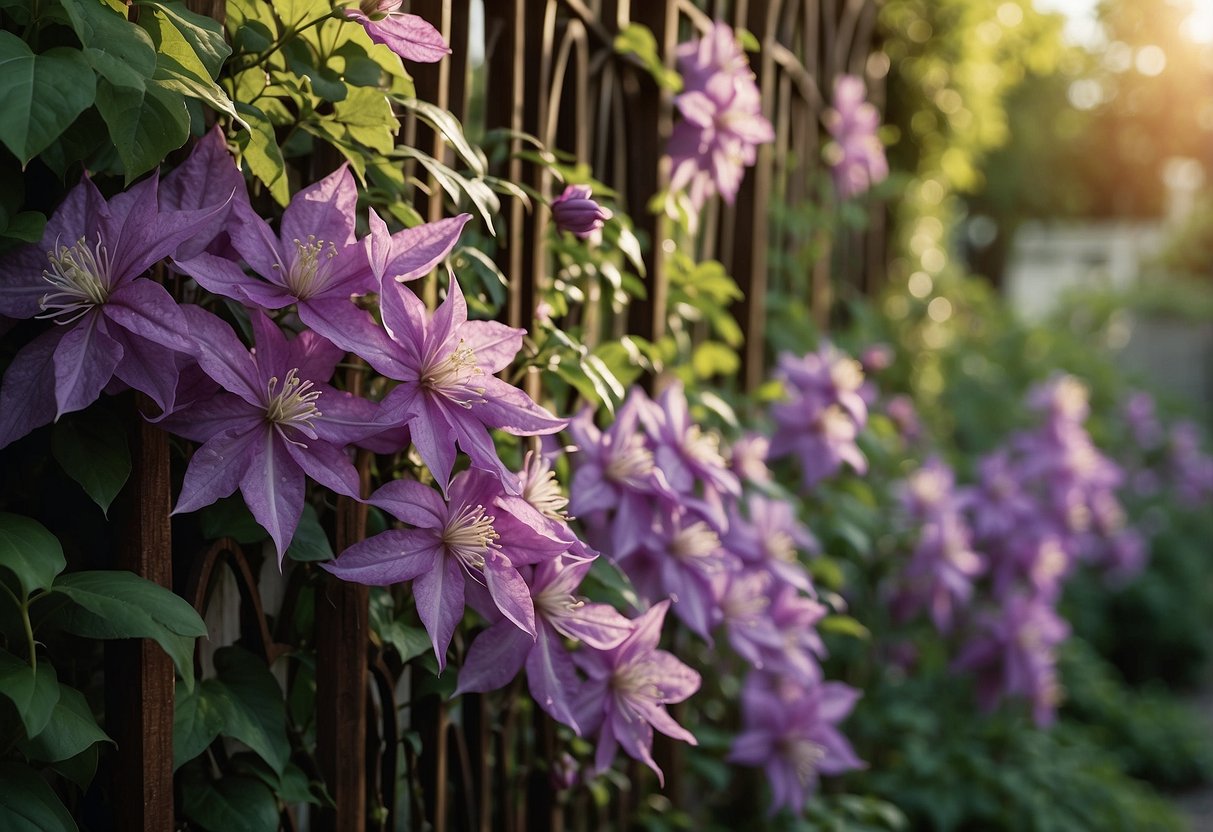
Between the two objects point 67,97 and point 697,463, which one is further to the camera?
point 697,463

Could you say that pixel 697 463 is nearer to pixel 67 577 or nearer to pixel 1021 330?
pixel 67 577

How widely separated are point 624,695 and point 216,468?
603 millimetres

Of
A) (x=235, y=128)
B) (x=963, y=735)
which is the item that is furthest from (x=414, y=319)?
(x=963, y=735)

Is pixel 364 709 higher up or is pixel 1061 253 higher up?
pixel 364 709

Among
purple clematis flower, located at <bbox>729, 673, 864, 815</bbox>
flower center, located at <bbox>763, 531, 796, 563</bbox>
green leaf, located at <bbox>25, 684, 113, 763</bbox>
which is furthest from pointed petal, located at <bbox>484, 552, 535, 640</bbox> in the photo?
purple clematis flower, located at <bbox>729, 673, 864, 815</bbox>

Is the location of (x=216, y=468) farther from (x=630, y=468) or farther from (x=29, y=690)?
(x=630, y=468)

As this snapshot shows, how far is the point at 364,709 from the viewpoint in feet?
4.20

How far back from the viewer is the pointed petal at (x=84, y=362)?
0.91m

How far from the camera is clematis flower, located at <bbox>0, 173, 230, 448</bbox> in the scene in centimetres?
94

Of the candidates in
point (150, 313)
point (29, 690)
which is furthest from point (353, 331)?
point (29, 690)

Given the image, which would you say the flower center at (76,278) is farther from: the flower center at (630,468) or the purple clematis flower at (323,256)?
the flower center at (630,468)

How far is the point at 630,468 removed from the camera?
1.54 m

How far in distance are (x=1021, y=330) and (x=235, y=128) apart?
16.7 ft

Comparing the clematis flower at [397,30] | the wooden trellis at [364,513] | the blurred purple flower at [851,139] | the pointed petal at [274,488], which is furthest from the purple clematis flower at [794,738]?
the blurred purple flower at [851,139]
